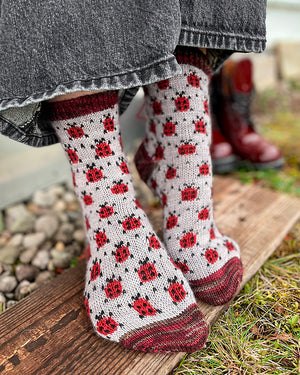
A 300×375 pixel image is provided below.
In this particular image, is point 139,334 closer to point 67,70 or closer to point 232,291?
point 232,291

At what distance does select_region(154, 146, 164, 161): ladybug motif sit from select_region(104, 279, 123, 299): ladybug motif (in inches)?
13.6

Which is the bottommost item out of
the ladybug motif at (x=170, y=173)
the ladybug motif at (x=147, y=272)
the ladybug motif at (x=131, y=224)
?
the ladybug motif at (x=147, y=272)

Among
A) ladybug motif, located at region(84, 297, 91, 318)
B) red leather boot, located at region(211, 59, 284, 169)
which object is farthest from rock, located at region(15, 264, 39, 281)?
red leather boot, located at region(211, 59, 284, 169)

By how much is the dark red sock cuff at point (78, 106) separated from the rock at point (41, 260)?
1.72 ft

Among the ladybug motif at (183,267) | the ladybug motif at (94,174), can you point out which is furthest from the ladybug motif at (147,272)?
the ladybug motif at (94,174)

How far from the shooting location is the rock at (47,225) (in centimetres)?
123

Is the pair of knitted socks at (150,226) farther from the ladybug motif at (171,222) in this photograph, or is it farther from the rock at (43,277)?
the rock at (43,277)

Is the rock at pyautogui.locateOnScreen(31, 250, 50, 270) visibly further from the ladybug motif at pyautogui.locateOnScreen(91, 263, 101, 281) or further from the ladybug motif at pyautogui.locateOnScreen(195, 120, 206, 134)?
the ladybug motif at pyautogui.locateOnScreen(195, 120, 206, 134)

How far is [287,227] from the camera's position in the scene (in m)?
1.09

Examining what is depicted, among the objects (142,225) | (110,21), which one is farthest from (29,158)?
(110,21)

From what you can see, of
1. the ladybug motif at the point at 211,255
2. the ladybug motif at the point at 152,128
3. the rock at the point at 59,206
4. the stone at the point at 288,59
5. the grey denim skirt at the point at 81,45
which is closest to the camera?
the grey denim skirt at the point at 81,45

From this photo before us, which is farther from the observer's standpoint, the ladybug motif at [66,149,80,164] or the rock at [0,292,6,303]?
the rock at [0,292,6,303]

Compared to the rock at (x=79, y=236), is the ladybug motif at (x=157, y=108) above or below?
above

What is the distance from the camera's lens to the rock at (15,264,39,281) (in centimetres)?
101
